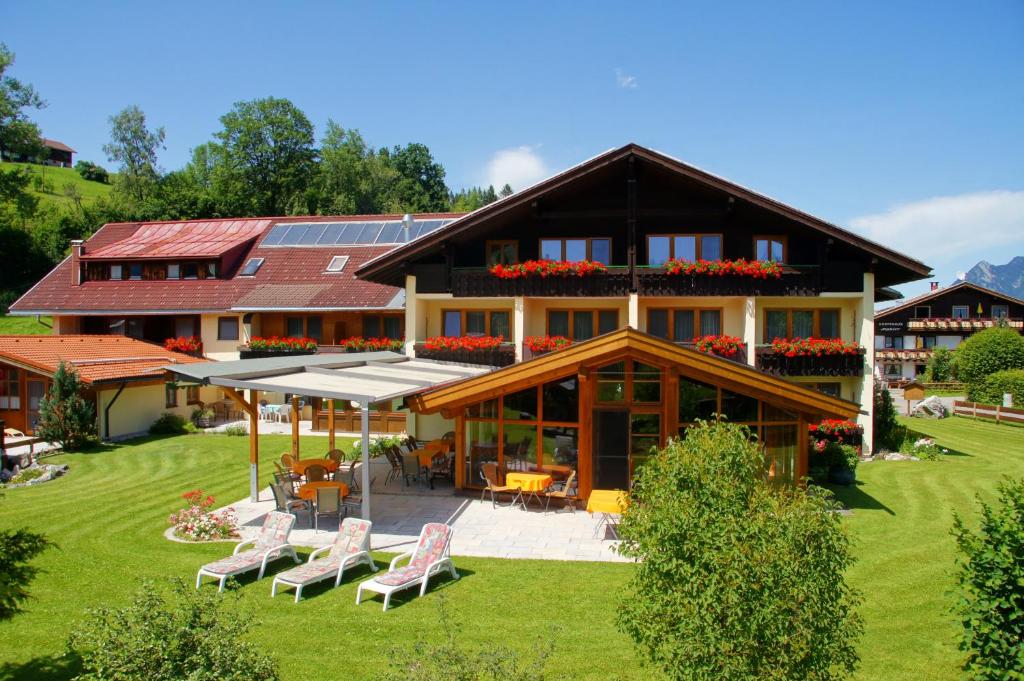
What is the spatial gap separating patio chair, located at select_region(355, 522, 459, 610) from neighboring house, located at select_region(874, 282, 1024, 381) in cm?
5256

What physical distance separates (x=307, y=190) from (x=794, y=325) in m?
47.5

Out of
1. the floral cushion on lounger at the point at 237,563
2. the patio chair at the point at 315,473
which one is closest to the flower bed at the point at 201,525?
the floral cushion on lounger at the point at 237,563

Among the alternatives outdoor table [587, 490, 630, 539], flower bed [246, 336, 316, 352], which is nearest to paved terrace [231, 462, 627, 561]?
outdoor table [587, 490, 630, 539]

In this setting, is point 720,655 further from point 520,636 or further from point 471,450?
point 471,450

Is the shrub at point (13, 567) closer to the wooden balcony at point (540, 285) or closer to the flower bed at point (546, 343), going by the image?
the flower bed at point (546, 343)

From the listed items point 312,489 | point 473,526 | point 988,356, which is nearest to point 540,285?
point 473,526

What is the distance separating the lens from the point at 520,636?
8.91 metres

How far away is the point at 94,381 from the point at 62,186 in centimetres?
7549

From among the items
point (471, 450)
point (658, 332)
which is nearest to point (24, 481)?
point (471, 450)

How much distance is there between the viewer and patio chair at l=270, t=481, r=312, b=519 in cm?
1380

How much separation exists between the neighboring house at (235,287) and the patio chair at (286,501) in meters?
14.6

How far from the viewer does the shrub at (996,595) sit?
21.3ft

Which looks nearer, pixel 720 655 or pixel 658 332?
pixel 720 655

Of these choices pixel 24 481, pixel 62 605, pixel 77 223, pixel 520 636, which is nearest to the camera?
pixel 520 636
